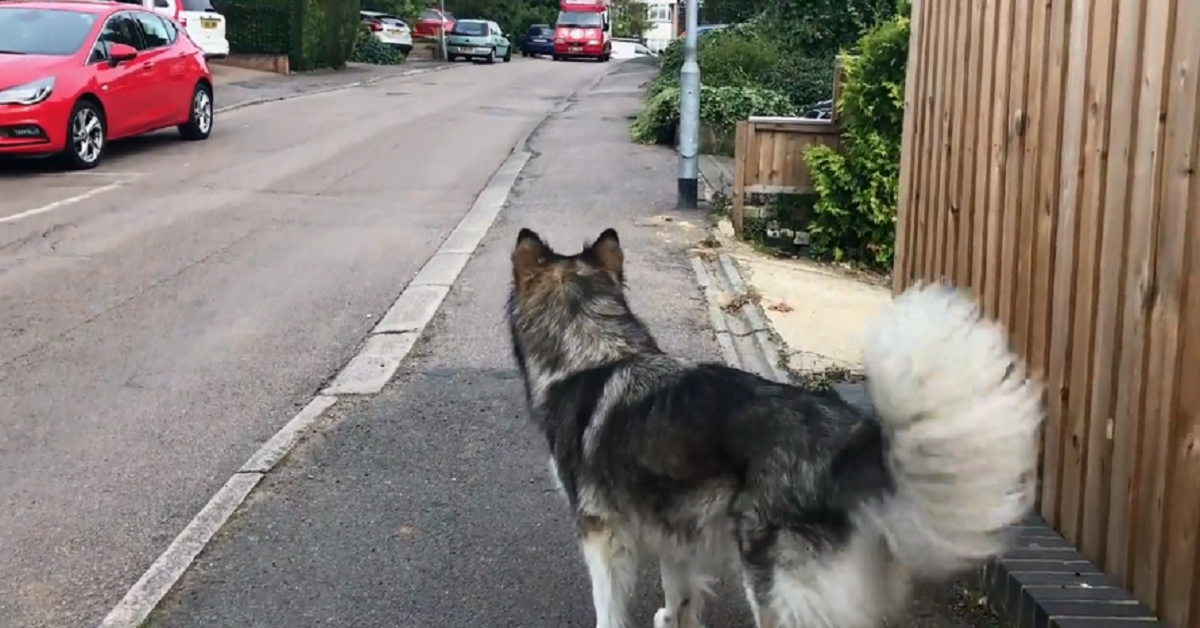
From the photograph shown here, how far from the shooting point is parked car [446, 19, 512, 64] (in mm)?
50062

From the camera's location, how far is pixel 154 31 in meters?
17.1

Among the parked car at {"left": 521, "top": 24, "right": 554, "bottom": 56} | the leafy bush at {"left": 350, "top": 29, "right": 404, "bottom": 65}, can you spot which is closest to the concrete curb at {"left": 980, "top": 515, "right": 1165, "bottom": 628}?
the leafy bush at {"left": 350, "top": 29, "right": 404, "bottom": 65}

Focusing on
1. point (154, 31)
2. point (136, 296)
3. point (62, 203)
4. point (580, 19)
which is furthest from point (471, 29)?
point (136, 296)

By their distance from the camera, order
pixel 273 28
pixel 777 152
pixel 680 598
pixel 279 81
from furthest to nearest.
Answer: pixel 273 28 → pixel 279 81 → pixel 777 152 → pixel 680 598

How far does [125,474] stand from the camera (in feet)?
18.1

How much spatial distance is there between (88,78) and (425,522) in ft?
38.1

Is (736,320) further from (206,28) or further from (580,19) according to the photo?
(580,19)

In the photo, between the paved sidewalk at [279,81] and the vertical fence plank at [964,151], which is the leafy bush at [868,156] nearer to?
the vertical fence plank at [964,151]

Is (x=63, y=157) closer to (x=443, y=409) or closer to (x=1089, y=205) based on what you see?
(x=443, y=409)

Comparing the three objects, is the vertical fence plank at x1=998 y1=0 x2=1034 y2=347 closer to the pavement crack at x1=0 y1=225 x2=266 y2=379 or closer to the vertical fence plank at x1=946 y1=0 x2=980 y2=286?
the vertical fence plank at x1=946 y1=0 x2=980 y2=286

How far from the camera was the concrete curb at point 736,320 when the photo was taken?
7254mm

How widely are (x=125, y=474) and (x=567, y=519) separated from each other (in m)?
Answer: 2.06

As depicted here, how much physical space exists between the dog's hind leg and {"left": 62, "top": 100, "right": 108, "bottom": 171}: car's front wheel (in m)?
12.4

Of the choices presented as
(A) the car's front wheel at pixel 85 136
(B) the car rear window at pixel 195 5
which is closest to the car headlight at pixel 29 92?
(A) the car's front wheel at pixel 85 136
